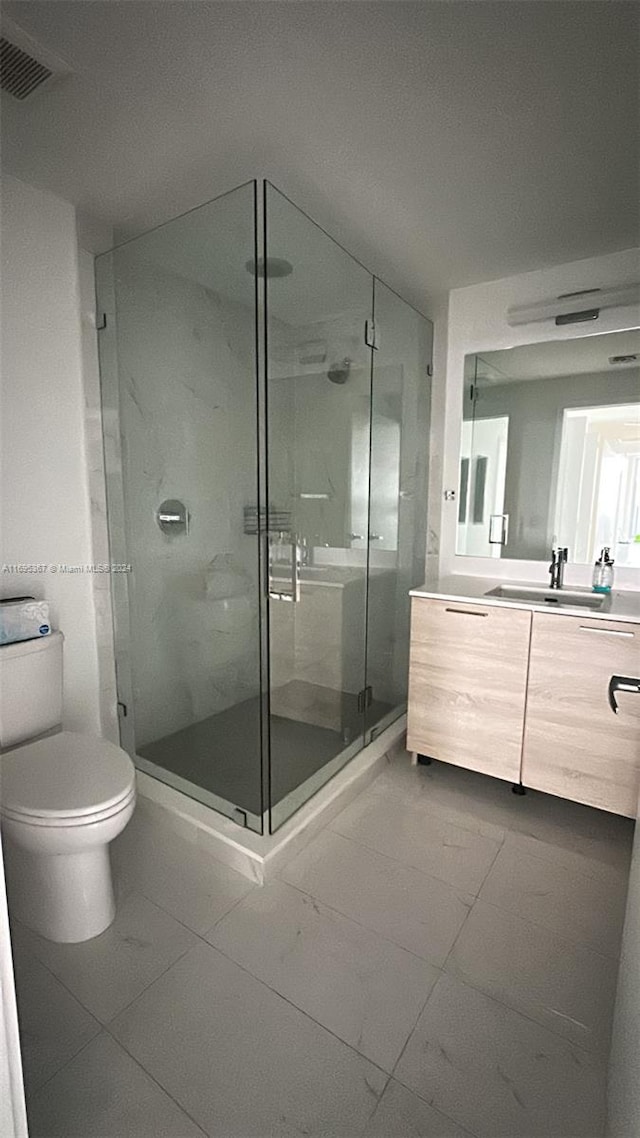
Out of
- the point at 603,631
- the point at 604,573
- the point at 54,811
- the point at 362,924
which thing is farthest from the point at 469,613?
the point at 54,811

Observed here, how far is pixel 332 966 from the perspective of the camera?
1.40 metres

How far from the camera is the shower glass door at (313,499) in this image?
1.85 meters

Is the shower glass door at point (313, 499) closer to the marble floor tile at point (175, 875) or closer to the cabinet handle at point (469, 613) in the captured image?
the marble floor tile at point (175, 875)

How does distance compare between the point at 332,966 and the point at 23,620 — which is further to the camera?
the point at 23,620

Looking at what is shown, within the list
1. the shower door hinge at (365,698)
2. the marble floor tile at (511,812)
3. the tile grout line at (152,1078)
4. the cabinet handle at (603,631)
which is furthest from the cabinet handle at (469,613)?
the tile grout line at (152,1078)

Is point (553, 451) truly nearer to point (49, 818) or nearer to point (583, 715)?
point (583, 715)

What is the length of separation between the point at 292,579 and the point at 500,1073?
1.59 m

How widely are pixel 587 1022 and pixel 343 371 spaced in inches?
90.5

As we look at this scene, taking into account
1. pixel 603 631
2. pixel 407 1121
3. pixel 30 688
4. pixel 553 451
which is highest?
pixel 553 451

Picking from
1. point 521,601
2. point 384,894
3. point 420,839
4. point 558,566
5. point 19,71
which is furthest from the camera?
point 558,566

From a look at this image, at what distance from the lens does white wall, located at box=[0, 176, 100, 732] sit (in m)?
1.76

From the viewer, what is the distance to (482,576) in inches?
103

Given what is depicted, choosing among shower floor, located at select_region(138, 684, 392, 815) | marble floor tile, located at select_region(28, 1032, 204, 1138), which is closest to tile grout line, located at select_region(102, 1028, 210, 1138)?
marble floor tile, located at select_region(28, 1032, 204, 1138)

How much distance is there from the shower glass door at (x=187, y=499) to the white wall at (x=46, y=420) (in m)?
0.14
